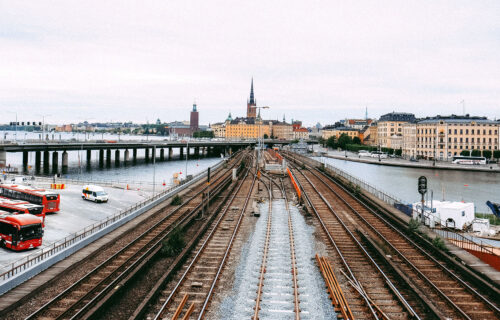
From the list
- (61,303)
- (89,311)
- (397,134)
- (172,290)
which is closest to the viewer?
(89,311)

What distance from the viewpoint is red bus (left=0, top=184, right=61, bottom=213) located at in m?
30.4

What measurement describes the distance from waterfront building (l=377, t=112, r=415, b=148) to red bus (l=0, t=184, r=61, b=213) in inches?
5287

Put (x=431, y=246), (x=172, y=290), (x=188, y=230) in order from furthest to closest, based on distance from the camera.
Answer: (x=188, y=230) < (x=431, y=246) < (x=172, y=290)

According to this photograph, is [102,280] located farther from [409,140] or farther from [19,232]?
[409,140]

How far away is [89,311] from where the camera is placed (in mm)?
12742

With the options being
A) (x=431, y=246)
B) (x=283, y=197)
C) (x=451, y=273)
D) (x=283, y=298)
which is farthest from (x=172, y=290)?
(x=283, y=197)

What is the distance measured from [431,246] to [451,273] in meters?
3.80

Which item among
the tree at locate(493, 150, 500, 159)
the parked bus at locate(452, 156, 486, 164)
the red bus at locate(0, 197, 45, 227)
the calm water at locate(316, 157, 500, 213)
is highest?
the tree at locate(493, 150, 500, 159)

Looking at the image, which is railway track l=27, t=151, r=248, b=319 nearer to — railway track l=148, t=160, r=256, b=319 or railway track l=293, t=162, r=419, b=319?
railway track l=148, t=160, r=256, b=319

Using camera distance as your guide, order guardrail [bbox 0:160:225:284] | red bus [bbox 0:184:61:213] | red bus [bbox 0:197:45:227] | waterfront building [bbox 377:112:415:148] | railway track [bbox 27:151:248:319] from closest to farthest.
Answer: railway track [bbox 27:151:248:319] < guardrail [bbox 0:160:225:284] < red bus [bbox 0:197:45:227] < red bus [bbox 0:184:61:213] < waterfront building [bbox 377:112:415:148]

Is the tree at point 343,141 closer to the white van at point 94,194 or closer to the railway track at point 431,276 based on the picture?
the white van at point 94,194

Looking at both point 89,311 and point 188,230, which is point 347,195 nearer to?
point 188,230

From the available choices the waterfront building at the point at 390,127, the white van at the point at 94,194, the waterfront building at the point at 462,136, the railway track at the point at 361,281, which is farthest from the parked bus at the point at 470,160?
the white van at the point at 94,194

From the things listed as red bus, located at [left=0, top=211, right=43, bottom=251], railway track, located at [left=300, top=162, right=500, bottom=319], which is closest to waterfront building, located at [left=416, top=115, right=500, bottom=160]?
railway track, located at [left=300, top=162, right=500, bottom=319]
